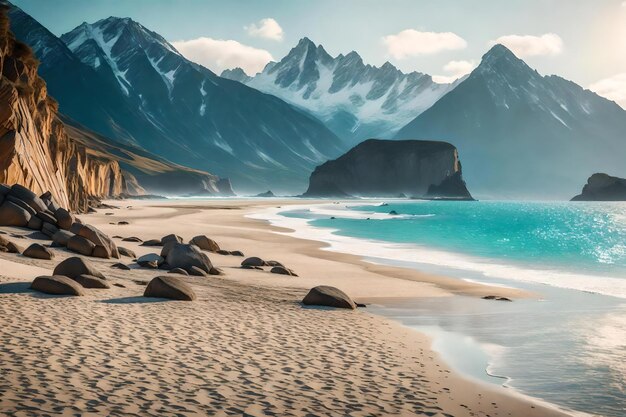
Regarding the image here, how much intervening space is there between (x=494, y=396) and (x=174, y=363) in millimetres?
5874

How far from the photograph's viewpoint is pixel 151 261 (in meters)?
25.0

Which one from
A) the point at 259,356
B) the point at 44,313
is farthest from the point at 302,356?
the point at 44,313

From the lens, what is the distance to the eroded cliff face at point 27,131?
→ 126 ft

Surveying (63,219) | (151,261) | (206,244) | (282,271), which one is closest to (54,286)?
(151,261)

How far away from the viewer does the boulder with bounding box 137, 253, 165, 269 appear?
24.7 m

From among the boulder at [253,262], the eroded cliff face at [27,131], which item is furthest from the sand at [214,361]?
the eroded cliff face at [27,131]

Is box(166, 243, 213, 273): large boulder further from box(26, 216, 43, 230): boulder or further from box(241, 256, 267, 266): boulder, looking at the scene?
box(26, 216, 43, 230): boulder

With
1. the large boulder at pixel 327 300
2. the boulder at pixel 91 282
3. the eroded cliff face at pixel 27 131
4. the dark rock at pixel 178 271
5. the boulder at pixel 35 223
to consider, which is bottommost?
the large boulder at pixel 327 300

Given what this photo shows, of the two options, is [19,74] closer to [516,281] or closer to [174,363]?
[516,281]

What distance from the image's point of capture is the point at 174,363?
1102cm

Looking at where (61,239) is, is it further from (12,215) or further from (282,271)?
(282,271)

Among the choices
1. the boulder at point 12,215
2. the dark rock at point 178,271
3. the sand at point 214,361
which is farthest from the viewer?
the boulder at point 12,215

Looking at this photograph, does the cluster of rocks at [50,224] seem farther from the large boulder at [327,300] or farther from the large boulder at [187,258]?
the large boulder at [327,300]

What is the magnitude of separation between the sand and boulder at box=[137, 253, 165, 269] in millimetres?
4986
